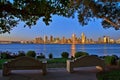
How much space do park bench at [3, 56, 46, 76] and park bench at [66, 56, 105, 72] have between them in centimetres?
153

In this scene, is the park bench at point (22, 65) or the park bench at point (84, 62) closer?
the park bench at point (22, 65)

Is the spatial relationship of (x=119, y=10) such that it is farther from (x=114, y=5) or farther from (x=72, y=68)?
(x=72, y=68)

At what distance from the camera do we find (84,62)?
1513 centimetres

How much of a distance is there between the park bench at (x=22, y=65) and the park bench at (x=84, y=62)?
5.01 ft

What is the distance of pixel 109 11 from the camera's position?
2316 cm

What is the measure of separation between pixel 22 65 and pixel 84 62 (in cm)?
318

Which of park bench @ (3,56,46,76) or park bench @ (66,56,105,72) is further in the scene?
park bench @ (66,56,105,72)

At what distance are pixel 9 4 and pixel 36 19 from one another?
0.90 m

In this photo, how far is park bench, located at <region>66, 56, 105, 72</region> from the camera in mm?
14953

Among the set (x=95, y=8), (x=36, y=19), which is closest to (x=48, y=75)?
(x=36, y=19)

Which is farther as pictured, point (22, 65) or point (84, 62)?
point (84, 62)

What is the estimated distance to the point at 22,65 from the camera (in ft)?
45.0

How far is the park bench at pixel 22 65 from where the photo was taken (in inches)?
533

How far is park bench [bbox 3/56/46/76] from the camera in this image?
44.4 ft
